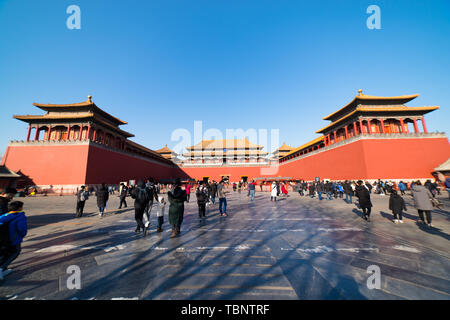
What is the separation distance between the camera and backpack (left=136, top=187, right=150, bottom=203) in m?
4.14

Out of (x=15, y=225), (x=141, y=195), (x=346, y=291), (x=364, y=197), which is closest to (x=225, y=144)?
(x=364, y=197)

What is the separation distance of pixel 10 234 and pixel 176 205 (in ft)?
8.30

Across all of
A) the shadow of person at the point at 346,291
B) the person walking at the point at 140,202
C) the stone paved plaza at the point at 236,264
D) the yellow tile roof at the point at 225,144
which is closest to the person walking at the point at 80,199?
the stone paved plaza at the point at 236,264

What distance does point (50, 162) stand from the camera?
1745 centimetres

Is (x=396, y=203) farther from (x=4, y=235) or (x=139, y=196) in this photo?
(x=4, y=235)

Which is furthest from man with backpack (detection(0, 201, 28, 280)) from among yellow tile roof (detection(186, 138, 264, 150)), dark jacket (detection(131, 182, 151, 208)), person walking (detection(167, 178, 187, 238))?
yellow tile roof (detection(186, 138, 264, 150))

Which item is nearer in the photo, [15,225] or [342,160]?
[15,225]

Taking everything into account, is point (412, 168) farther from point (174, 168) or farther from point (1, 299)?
point (174, 168)

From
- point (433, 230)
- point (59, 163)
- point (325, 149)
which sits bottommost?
point (433, 230)

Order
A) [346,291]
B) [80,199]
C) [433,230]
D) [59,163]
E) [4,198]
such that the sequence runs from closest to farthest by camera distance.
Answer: [346,291] < [4,198] < [433,230] < [80,199] < [59,163]

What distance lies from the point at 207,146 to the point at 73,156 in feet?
71.4

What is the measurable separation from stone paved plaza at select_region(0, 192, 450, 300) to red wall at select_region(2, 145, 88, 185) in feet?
52.3

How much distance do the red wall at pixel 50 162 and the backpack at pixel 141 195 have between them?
1711 cm

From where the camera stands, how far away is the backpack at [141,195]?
13.6 ft
